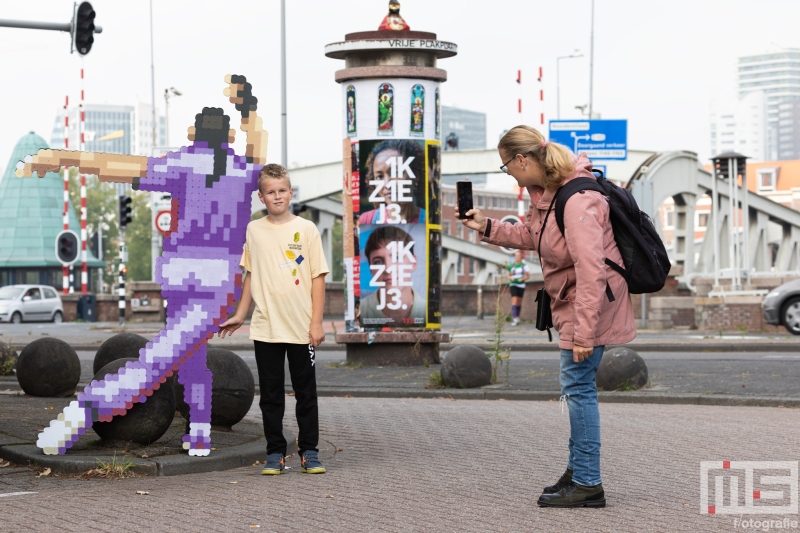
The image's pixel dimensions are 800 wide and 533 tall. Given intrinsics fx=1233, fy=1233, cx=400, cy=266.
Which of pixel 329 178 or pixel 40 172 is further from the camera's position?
pixel 329 178

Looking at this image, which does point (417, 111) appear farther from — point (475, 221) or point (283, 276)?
point (475, 221)

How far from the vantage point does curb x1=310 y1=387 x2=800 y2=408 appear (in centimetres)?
1125

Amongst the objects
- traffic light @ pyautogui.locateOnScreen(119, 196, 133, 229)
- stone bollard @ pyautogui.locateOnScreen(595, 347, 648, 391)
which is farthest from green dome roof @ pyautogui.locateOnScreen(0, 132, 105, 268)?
stone bollard @ pyautogui.locateOnScreen(595, 347, 648, 391)

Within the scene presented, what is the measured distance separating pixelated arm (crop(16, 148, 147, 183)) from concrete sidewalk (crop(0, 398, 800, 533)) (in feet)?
5.97

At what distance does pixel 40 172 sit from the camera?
7.45 metres

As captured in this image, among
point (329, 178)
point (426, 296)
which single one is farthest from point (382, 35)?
point (329, 178)

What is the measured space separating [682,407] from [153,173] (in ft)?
18.7

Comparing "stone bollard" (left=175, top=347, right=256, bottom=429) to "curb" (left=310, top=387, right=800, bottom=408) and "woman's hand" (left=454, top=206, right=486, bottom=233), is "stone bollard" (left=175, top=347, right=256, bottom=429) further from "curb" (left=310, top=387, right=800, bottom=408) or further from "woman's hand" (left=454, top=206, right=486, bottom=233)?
"curb" (left=310, top=387, right=800, bottom=408)

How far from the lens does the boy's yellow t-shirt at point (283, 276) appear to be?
718cm

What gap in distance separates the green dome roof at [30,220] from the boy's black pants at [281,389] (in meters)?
60.5

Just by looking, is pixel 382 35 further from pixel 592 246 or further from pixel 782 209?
pixel 782 209

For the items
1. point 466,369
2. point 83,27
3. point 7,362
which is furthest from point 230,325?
point 83,27

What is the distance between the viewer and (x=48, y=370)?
11.6 meters

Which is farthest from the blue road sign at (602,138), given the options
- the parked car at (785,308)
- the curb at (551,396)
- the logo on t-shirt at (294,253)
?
the logo on t-shirt at (294,253)
